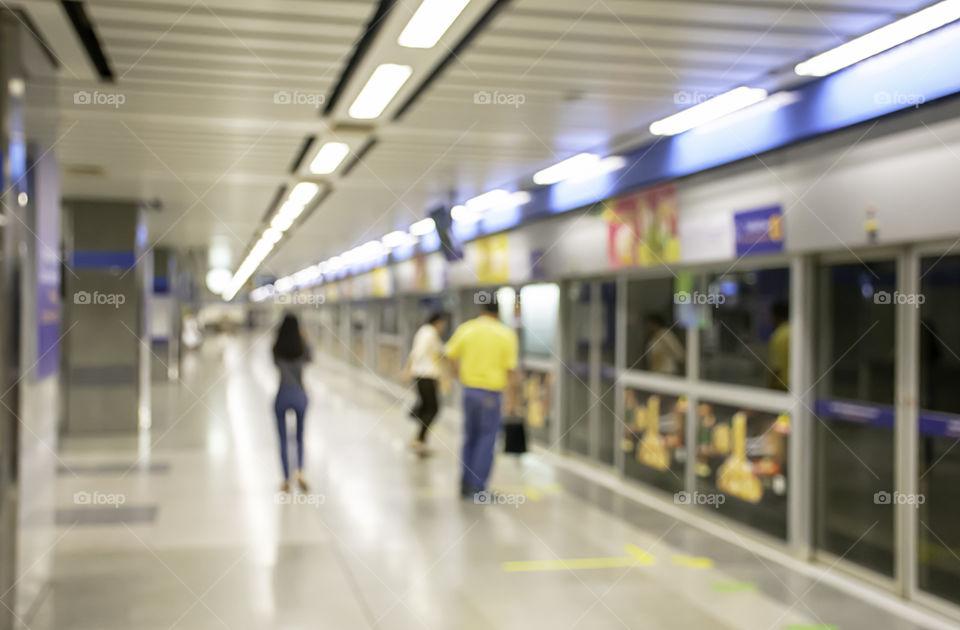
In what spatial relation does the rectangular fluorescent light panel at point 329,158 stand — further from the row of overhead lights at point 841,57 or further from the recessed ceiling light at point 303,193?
the row of overhead lights at point 841,57

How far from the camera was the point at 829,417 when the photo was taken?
233 inches

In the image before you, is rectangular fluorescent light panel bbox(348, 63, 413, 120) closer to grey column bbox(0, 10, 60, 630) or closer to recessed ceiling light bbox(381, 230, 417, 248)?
grey column bbox(0, 10, 60, 630)

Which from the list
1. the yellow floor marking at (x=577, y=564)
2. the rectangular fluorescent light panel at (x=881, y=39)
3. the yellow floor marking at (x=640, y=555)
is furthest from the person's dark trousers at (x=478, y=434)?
the rectangular fluorescent light panel at (x=881, y=39)

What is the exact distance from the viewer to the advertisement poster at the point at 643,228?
767 cm

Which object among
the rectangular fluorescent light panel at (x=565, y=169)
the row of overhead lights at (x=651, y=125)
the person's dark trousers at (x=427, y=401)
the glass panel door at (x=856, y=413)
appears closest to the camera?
the row of overhead lights at (x=651, y=125)

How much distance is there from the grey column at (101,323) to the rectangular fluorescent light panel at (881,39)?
30.5 ft

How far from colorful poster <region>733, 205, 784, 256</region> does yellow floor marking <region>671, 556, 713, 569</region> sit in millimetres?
2078

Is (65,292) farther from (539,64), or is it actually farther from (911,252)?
(911,252)

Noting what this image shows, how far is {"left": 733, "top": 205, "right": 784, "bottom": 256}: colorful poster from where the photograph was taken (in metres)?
6.10

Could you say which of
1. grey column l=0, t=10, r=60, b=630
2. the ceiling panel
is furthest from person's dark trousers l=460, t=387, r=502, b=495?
A: grey column l=0, t=10, r=60, b=630

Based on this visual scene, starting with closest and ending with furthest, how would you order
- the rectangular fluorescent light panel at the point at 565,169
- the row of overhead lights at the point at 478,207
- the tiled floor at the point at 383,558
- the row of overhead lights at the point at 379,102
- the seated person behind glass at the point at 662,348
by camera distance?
1. the row of overhead lights at the point at 379,102
2. the tiled floor at the point at 383,558
3. the seated person behind glass at the point at 662,348
4. the rectangular fluorescent light panel at the point at 565,169
5. the row of overhead lights at the point at 478,207

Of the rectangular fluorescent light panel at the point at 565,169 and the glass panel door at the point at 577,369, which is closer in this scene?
the rectangular fluorescent light panel at the point at 565,169

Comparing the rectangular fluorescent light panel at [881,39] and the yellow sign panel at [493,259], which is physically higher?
the rectangular fluorescent light panel at [881,39]

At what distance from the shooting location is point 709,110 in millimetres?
6191
